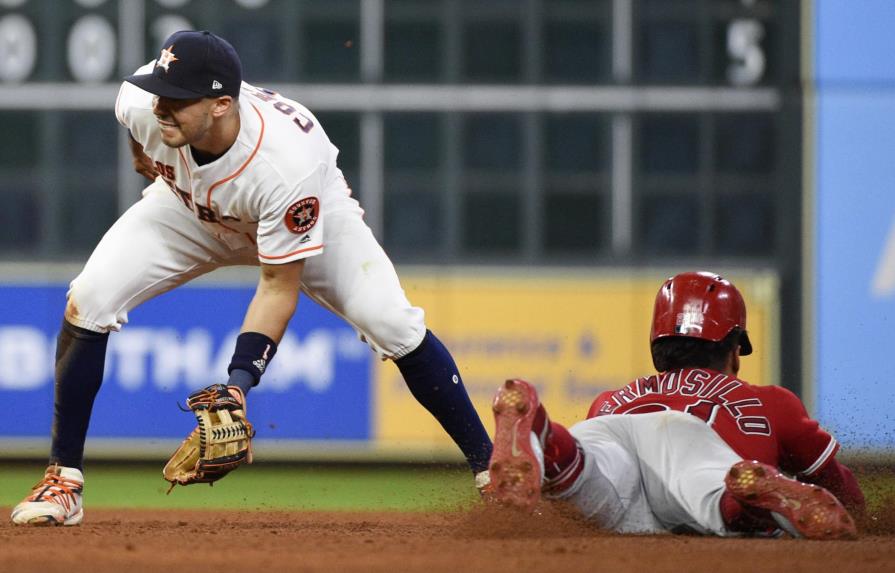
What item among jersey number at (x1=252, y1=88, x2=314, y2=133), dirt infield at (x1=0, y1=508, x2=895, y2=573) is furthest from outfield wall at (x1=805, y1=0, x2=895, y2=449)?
jersey number at (x1=252, y1=88, x2=314, y2=133)

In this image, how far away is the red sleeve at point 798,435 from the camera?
3879 mm

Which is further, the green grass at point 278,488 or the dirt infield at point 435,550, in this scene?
the green grass at point 278,488

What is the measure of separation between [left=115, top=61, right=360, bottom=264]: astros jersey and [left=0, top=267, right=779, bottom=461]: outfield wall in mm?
4418

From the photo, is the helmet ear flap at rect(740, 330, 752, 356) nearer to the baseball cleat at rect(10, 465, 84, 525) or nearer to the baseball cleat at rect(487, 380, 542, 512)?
the baseball cleat at rect(487, 380, 542, 512)

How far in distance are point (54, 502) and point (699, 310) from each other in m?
1.87

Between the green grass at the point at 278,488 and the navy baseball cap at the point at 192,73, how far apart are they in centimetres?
226

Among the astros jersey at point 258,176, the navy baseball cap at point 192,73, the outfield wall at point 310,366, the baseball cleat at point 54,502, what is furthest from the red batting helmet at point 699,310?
the outfield wall at point 310,366

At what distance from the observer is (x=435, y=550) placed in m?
3.48

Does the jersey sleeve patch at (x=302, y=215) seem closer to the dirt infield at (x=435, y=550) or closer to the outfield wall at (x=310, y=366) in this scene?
the dirt infield at (x=435, y=550)

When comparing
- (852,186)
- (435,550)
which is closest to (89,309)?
(435,550)

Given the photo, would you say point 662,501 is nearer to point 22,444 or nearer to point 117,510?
point 117,510

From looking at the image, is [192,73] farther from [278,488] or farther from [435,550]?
[278,488]

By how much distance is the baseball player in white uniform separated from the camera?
4074mm

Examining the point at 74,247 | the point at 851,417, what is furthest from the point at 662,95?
the point at 74,247
